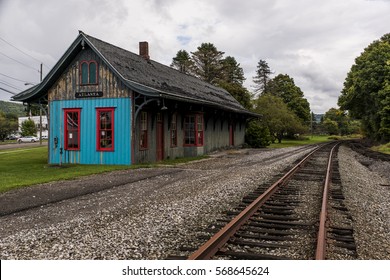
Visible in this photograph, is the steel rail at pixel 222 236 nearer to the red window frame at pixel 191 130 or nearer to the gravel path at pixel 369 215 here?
the gravel path at pixel 369 215

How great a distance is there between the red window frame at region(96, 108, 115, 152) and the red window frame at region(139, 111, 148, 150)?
1.29 metres

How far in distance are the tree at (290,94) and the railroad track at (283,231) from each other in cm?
6650

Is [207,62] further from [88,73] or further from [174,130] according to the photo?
[88,73]

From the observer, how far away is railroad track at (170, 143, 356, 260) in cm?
448

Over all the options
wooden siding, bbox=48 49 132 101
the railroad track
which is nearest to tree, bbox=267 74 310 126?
wooden siding, bbox=48 49 132 101

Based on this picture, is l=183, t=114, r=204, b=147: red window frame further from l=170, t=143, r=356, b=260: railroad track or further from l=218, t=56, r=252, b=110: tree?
l=218, t=56, r=252, b=110: tree

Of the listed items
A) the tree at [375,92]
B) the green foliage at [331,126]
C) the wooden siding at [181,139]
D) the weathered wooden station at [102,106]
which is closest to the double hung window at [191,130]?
the wooden siding at [181,139]

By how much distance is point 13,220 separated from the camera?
6641mm

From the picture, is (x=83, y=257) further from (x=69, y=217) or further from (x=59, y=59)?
(x=59, y=59)

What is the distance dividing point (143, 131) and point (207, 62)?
150 ft

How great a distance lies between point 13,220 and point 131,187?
3.81 metres

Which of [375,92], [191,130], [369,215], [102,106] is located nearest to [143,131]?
[102,106]

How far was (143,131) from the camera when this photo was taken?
17.4 m

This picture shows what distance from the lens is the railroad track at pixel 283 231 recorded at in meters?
4.48
